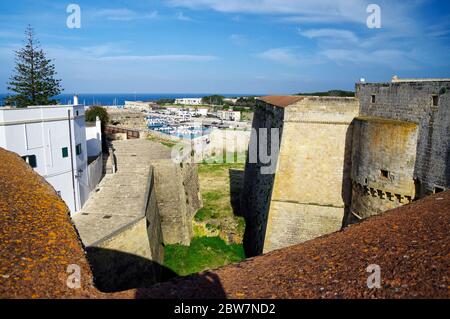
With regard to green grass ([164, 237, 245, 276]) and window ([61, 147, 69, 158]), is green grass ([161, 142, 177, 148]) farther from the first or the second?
window ([61, 147, 69, 158])

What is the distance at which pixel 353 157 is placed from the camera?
13.4m

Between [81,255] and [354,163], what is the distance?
10883mm

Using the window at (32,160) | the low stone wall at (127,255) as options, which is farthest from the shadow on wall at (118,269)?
the window at (32,160)

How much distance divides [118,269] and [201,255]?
20.2 feet

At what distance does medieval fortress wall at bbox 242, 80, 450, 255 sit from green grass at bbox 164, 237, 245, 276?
2462 millimetres

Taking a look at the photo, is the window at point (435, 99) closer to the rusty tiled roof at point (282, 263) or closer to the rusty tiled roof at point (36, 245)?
the rusty tiled roof at point (282, 263)

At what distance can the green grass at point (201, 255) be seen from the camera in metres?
18.2

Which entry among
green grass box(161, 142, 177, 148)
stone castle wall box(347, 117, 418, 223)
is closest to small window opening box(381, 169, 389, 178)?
stone castle wall box(347, 117, 418, 223)

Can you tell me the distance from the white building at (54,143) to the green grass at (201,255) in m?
5.81

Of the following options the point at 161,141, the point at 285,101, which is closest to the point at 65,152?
the point at 285,101

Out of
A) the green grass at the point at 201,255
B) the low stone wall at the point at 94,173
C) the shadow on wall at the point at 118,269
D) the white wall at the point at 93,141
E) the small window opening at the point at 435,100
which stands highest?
the small window opening at the point at 435,100

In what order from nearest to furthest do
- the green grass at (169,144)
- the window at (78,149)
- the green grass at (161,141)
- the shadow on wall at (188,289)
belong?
the shadow on wall at (188,289) < the window at (78,149) < the green grass at (169,144) < the green grass at (161,141)

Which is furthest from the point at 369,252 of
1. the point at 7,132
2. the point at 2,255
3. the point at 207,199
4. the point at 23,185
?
the point at 207,199
